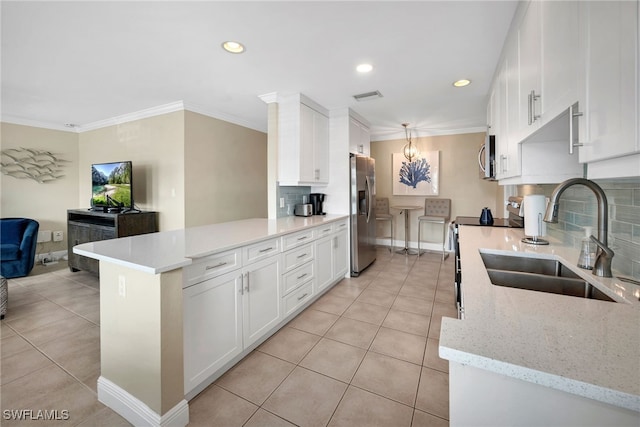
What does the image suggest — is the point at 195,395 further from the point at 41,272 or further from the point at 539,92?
the point at 41,272

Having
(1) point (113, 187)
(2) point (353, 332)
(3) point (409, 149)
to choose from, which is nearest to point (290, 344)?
(2) point (353, 332)

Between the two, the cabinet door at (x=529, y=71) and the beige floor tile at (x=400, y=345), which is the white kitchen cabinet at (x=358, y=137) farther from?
the beige floor tile at (x=400, y=345)

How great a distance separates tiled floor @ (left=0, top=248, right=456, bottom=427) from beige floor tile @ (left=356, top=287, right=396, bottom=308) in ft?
A: 0.04

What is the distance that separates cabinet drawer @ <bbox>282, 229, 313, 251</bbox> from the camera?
236 centimetres

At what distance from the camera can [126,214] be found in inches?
139

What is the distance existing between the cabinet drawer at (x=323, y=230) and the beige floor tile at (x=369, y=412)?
5.22 ft

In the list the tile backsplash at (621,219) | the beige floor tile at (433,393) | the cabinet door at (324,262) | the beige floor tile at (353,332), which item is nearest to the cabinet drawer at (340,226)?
the cabinet door at (324,262)

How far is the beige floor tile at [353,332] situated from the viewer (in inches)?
86.6

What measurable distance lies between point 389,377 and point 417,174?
4.29 metres

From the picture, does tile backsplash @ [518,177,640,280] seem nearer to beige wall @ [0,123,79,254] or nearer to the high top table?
the high top table

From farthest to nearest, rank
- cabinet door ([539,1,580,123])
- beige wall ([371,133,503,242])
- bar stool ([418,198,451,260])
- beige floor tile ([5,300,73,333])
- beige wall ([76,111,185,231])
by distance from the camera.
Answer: bar stool ([418,198,451,260])
beige wall ([371,133,503,242])
beige wall ([76,111,185,231])
beige floor tile ([5,300,73,333])
cabinet door ([539,1,580,123])

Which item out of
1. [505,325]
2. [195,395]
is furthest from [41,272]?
[505,325]

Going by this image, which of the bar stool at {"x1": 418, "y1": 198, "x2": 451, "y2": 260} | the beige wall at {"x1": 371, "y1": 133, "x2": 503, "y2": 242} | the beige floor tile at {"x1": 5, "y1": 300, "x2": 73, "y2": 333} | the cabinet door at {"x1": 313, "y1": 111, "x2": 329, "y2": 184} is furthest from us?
the bar stool at {"x1": 418, "y1": 198, "x2": 451, "y2": 260}

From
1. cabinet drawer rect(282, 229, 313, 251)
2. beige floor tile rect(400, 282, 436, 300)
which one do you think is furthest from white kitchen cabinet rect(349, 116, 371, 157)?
beige floor tile rect(400, 282, 436, 300)
